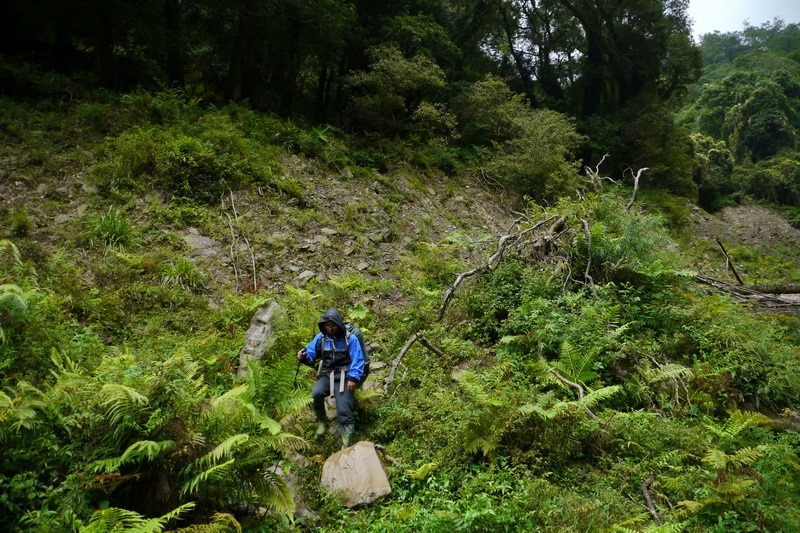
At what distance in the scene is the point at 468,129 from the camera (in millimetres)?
17938

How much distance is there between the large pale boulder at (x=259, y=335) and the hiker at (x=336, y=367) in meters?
1.04

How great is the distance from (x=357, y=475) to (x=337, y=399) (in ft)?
3.40

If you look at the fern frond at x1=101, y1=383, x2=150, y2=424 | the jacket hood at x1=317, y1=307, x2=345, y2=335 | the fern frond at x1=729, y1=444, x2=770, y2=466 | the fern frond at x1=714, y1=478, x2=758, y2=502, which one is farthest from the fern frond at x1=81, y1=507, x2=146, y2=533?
the fern frond at x1=729, y1=444, x2=770, y2=466

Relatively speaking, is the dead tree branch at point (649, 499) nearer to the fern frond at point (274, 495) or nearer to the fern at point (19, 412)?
the fern frond at point (274, 495)

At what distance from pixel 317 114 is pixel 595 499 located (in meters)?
15.0

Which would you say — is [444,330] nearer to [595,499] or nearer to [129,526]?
[595,499]

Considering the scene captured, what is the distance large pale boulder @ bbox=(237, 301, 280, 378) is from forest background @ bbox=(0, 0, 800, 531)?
20 centimetres

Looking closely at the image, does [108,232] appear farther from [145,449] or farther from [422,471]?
[422,471]

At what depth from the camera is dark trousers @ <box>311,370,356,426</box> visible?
5.21 meters

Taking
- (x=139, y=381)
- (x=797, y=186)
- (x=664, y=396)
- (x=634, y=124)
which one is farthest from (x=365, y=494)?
(x=797, y=186)

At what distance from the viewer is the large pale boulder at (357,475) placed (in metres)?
4.28

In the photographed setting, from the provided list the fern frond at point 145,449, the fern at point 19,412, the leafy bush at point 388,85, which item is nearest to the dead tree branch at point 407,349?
the fern frond at point 145,449

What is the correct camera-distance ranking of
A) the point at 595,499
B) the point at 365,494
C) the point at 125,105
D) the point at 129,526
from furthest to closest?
1. the point at 125,105
2. the point at 365,494
3. the point at 595,499
4. the point at 129,526

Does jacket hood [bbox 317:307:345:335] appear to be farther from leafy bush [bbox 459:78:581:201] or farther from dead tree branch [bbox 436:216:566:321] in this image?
leafy bush [bbox 459:78:581:201]
